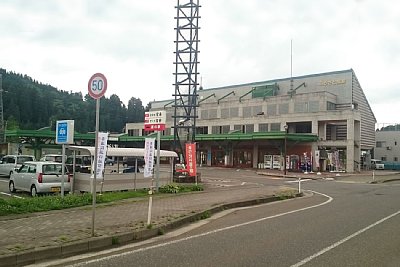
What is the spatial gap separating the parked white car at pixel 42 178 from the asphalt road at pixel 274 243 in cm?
709

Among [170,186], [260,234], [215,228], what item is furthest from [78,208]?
[170,186]

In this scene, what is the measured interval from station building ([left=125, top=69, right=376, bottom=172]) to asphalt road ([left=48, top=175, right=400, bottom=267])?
3362 centimetres

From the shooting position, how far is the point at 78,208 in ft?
38.4

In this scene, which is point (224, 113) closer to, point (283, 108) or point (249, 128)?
point (249, 128)

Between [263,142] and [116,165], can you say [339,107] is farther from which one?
[116,165]

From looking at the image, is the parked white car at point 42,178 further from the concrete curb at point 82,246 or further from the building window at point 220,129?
the building window at point 220,129

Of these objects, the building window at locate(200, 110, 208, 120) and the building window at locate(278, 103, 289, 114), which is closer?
the building window at locate(278, 103, 289, 114)

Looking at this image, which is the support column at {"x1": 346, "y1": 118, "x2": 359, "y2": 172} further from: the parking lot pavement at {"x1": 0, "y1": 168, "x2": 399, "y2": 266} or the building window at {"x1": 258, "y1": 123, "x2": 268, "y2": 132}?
the parking lot pavement at {"x1": 0, "y1": 168, "x2": 399, "y2": 266}

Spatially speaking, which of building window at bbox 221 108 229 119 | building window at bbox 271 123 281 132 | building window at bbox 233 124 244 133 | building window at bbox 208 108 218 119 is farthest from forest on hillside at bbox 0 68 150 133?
building window at bbox 271 123 281 132

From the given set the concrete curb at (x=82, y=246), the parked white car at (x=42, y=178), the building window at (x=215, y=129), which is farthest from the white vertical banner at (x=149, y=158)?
the building window at (x=215, y=129)

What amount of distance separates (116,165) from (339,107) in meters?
46.9

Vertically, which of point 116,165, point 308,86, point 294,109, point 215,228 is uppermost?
point 308,86

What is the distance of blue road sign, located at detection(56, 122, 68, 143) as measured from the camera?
13.9 metres

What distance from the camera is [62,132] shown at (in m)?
14.1
